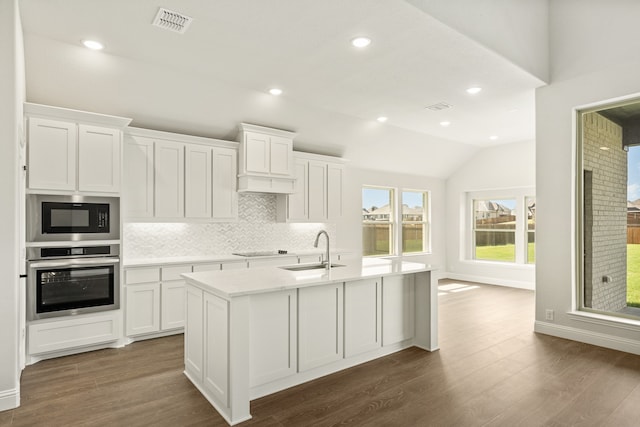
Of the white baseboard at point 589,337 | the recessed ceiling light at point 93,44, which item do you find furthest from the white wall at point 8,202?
the white baseboard at point 589,337

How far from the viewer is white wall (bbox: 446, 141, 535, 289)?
7508mm

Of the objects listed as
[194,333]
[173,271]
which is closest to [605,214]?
[194,333]

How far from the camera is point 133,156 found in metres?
4.49

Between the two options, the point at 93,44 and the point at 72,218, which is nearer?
the point at 93,44

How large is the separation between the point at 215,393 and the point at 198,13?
2862mm

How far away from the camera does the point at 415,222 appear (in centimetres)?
844

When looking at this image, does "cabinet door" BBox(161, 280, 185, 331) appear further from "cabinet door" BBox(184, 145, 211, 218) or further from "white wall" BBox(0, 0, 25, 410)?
"white wall" BBox(0, 0, 25, 410)

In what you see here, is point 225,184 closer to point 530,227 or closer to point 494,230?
point 494,230

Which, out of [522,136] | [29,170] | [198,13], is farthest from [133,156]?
[522,136]

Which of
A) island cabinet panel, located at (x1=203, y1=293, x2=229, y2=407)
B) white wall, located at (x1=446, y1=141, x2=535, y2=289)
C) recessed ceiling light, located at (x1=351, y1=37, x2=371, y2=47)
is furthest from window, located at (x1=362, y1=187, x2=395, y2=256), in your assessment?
island cabinet panel, located at (x1=203, y1=293, x2=229, y2=407)

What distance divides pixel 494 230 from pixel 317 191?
439 cm

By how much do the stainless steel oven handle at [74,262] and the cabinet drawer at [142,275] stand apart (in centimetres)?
21

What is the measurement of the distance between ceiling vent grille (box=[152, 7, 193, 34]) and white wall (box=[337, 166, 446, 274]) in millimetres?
4331

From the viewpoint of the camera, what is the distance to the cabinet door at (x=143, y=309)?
418cm
